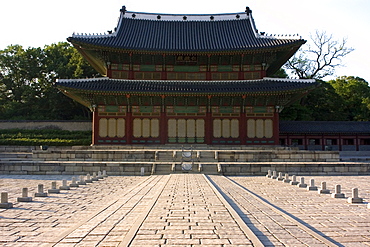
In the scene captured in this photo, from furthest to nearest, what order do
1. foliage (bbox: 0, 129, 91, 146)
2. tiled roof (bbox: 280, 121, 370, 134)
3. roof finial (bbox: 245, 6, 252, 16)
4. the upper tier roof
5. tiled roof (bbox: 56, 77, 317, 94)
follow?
1. roof finial (bbox: 245, 6, 252, 16)
2. tiled roof (bbox: 280, 121, 370, 134)
3. foliage (bbox: 0, 129, 91, 146)
4. the upper tier roof
5. tiled roof (bbox: 56, 77, 317, 94)

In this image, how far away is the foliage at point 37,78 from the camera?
5269 cm

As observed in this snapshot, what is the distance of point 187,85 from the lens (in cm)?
3303

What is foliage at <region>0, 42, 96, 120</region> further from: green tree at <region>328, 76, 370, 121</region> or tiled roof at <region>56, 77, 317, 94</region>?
green tree at <region>328, 76, 370, 121</region>

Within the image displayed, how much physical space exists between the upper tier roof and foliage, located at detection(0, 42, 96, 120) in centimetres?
1764

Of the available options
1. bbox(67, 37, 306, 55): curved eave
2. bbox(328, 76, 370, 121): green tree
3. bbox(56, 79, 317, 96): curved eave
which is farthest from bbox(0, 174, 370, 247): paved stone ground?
bbox(328, 76, 370, 121): green tree

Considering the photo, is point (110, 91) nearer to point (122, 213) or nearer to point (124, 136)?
point (124, 136)

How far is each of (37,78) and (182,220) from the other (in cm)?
5435

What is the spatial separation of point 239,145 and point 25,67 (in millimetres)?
39340

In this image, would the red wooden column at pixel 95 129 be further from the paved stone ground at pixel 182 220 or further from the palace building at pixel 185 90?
the paved stone ground at pixel 182 220

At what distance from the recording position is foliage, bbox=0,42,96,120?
173 ft

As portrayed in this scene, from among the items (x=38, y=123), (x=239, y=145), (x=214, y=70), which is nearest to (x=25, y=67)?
(x=38, y=123)

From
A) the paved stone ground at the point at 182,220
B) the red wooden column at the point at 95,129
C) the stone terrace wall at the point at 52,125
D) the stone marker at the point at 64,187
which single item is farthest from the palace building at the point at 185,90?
the paved stone ground at the point at 182,220

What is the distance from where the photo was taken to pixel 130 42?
34500 millimetres

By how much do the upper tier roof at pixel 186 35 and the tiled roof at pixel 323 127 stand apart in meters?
11.2
